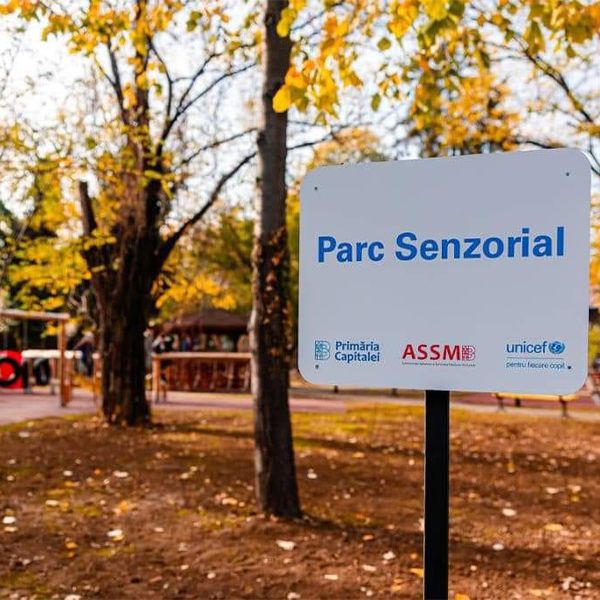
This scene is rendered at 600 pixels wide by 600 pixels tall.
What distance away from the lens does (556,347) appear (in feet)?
6.87

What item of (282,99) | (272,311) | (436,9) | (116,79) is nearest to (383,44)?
(436,9)

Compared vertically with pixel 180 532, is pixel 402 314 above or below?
above

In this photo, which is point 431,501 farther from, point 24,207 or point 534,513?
point 24,207

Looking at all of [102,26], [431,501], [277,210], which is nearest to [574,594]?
[431,501]

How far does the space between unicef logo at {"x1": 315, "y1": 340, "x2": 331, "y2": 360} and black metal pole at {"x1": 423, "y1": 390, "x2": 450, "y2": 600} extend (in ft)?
1.05

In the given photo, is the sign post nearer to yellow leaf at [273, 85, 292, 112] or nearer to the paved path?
yellow leaf at [273, 85, 292, 112]

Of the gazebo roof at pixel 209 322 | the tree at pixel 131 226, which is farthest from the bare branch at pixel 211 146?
the gazebo roof at pixel 209 322

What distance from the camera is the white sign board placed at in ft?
6.91

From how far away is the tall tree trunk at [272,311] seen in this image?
19.5 feet

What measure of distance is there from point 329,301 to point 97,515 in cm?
436

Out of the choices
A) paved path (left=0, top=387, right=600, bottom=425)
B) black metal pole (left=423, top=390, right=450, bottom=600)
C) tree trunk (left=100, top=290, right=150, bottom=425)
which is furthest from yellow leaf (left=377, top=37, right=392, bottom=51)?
paved path (left=0, top=387, right=600, bottom=425)

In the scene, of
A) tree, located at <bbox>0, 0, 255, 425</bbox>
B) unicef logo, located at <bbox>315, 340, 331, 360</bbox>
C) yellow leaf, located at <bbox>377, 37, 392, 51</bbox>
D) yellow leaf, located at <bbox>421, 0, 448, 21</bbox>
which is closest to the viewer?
unicef logo, located at <bbox>315, 340, 331, 360</bbox>

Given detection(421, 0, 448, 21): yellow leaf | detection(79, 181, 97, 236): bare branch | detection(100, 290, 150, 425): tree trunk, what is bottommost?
detection(100, 290, 150, 425): tree trunk

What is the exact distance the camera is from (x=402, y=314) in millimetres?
2256
